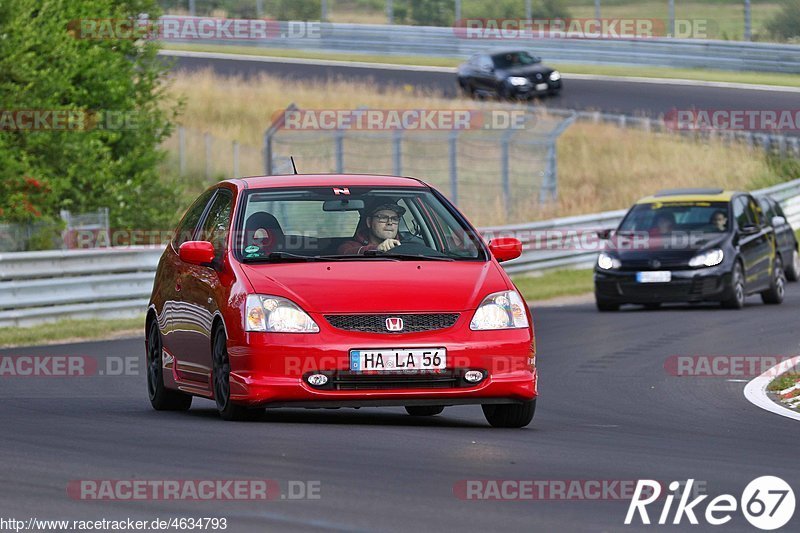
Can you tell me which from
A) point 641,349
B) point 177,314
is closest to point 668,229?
point 641,349

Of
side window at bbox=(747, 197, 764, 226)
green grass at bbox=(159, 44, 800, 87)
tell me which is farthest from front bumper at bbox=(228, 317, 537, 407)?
green grass at bbox=(159, 44, 800, 87)

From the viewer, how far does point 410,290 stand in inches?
392

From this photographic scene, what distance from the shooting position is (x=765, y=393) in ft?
43.1

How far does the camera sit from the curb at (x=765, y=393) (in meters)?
11.8

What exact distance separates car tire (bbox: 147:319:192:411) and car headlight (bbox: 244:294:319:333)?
1.95 metres


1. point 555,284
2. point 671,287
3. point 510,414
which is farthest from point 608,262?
point 510,414

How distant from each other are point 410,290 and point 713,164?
101ft

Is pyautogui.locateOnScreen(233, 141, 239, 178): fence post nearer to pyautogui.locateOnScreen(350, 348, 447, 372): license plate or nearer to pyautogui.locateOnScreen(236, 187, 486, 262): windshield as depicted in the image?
pyautogui.locateOnScreen(236, 187, 486, 262): windshield

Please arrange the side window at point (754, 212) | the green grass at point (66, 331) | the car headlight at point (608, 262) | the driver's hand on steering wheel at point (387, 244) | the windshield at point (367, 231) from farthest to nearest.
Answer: the side window at point (754, 212) → the car headlight at point (608, 262) → the green grass at point (66, 331) → the driver's hand on steering wheel at point (387, 244) → the windshield at point (367, 231)

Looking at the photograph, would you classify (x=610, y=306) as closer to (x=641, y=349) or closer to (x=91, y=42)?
(x=641, y=349)

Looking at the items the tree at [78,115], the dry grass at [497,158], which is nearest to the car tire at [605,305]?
the tree at [78,115]

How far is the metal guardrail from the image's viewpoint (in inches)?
1921

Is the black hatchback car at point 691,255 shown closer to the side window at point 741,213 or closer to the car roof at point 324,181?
the side window at point 741,213

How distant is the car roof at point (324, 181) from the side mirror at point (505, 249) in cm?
63
